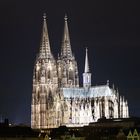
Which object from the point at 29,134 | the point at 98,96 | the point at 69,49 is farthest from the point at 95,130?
the point at 69,49

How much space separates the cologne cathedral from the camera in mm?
101625

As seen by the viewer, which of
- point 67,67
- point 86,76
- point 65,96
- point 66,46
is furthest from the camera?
point 86,76

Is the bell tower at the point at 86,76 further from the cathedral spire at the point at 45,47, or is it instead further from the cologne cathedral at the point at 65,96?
the cathedral spire at the point at 45,47

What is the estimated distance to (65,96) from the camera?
4090 inches

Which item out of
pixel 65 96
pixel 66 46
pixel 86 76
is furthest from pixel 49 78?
pixel 86 76

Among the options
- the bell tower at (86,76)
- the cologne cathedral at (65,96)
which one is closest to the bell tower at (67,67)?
the cologne cathedral at (65,96)

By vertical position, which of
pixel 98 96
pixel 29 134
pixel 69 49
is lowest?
pixel 29 134

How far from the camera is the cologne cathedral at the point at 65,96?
102 meters

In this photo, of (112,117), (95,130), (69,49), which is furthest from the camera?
(69,49)

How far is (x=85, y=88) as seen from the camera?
106 meters

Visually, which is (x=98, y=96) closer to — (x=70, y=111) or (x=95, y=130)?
(x=70, y=111)

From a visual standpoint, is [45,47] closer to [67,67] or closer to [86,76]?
[67,67]

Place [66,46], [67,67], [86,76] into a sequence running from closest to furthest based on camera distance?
[67,67]
[66,46]
[86,76]

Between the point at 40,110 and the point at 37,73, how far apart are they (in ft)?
18.7
